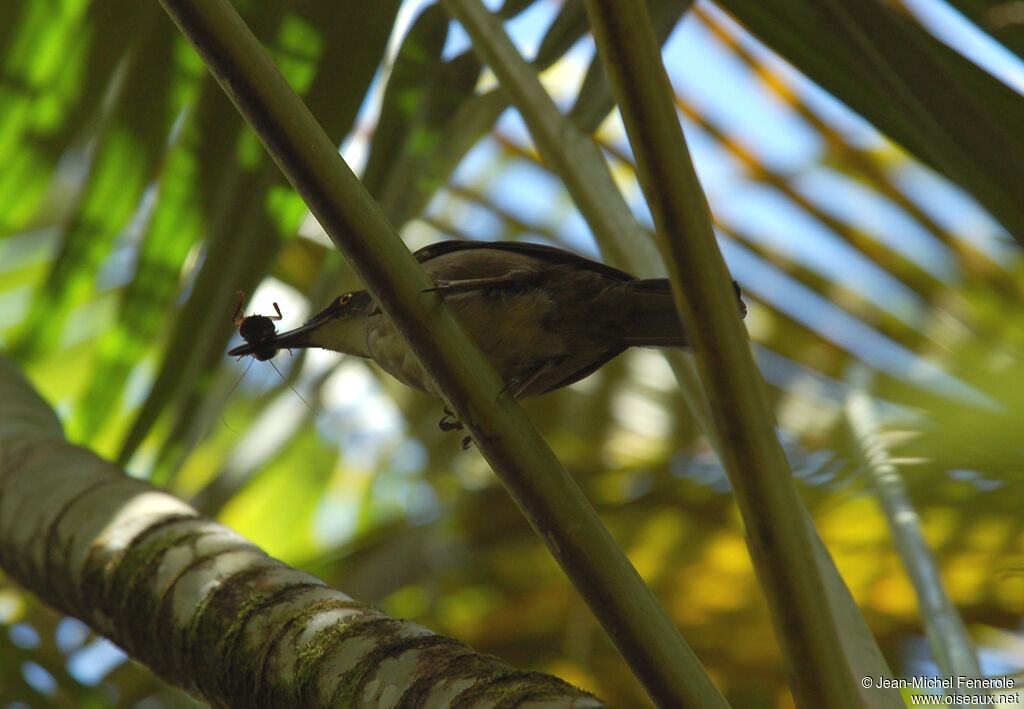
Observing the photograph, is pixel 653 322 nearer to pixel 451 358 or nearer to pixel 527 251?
pixel 527 251

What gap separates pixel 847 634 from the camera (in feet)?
3.52

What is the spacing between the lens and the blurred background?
4.39ft

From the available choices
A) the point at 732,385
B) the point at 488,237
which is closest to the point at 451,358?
the point at 732,385

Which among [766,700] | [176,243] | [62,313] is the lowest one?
[766,700]

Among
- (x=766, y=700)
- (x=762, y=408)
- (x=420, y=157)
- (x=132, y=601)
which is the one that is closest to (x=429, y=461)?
(x=766, y=700)

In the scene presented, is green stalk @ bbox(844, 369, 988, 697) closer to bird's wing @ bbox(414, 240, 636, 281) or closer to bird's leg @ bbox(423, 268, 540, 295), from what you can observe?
bird's wing @ bbox(414, 240, 636, 281)

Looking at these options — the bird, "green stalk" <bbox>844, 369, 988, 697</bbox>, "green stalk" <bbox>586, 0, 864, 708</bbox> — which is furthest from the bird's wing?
"green stalk" <bbox>586, 0, 864, 708</bbox>

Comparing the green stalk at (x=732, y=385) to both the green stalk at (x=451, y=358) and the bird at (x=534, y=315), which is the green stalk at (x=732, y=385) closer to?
the green stalk at (x=451, y=358)

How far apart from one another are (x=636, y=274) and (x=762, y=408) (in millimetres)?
629

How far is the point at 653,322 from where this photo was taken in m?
1.38

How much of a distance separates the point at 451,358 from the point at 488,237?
1.61 meters

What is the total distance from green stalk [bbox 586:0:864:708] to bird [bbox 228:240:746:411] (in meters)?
0.56

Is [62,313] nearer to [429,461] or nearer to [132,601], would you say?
[132,601]

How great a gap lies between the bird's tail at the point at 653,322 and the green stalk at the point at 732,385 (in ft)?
1.88
